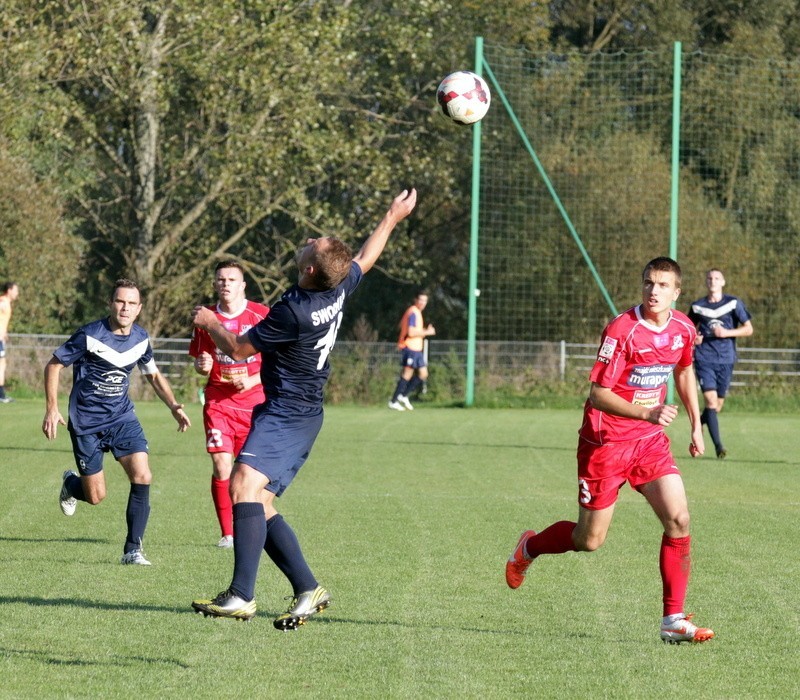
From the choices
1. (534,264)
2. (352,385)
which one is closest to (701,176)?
(534,264)

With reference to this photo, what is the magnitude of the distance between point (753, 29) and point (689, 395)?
3025cm

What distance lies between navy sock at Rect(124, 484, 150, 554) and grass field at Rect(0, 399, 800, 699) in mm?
160

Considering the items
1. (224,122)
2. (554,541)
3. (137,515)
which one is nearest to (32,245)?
(224,122)

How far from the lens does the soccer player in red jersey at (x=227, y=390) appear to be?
8.33 meters

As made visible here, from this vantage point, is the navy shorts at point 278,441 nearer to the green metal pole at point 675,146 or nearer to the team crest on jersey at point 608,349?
the team crest on jersey at point 608,349

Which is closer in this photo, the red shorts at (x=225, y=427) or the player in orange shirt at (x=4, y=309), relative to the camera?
the red shorts at (x=225, y=427)

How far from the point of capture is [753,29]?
112 feet

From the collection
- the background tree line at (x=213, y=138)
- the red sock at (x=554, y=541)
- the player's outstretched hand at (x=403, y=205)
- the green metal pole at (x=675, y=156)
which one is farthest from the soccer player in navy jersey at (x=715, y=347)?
the background tree line at (x=213, y=138)

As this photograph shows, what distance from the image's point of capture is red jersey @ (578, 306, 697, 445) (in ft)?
19.7

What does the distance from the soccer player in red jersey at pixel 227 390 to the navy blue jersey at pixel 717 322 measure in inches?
276

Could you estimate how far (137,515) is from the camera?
25.7 ft

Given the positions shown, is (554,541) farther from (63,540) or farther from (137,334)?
(63,540)

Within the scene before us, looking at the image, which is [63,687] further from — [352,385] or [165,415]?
[352,385]

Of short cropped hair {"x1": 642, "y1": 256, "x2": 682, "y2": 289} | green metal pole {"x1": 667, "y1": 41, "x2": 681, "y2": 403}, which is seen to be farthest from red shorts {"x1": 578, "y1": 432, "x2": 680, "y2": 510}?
green metal pole {"x1": 667, "y1": 41, "x2": 681, "y2": 403}
